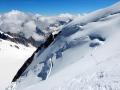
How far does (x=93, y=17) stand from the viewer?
122 ft

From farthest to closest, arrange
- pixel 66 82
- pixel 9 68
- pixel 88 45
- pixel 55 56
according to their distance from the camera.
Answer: pixel 9 68, pixel 55 56, pixel 88 45, pixel 66 82

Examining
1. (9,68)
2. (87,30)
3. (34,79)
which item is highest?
(87,30)

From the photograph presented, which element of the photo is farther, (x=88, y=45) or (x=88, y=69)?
(x=88, y=45)

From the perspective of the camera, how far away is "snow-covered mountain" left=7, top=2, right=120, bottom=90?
2003 centimetres

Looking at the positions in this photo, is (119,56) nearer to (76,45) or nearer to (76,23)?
(76,45)

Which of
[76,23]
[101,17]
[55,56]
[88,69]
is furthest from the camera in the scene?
[76,23]

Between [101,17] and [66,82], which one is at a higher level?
[101,17]

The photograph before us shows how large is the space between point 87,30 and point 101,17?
127 inches

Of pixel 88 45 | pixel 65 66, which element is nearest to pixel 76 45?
pixel 88 45

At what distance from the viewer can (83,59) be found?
1062 inches

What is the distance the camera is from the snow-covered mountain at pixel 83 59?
20.0m

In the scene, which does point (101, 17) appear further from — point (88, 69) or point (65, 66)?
point (88, 69)

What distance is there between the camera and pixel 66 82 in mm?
21688

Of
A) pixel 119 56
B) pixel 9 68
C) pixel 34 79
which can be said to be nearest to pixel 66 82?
pixel 119 56
